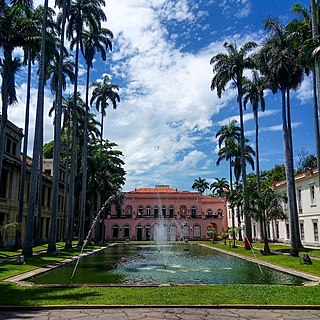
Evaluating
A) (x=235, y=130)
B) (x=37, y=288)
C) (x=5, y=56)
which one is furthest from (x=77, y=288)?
(x=235, y=130)

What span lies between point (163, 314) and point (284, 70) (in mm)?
21540

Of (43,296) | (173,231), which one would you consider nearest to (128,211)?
(173,231)

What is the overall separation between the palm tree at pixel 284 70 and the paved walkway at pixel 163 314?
57.8 ft

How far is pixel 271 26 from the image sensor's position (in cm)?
2648

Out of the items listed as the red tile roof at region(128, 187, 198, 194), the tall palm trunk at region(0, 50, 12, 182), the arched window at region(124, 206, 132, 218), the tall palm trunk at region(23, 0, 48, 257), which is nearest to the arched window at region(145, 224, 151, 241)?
the arched window at region(124, 206, 132, 218)

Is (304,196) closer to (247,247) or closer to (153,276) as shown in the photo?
Answer: (247,247)

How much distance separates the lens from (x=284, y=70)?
25672mm

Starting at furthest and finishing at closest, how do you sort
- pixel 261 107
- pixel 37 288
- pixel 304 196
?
pixel 261 107
pixel 304 196
pixel 37 288

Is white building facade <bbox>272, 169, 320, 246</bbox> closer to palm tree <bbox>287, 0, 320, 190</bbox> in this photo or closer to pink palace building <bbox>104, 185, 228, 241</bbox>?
palm tree <bbox>287, 0, 320, 190</bbox>

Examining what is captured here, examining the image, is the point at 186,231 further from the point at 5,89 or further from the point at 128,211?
the point at 5,89

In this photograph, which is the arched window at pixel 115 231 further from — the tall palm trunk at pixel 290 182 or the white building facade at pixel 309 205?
the tall palm trunk at pixel 290 182

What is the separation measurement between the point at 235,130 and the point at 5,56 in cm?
3524

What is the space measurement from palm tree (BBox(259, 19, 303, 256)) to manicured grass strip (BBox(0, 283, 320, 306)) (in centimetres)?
1497

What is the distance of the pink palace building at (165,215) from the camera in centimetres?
6569
